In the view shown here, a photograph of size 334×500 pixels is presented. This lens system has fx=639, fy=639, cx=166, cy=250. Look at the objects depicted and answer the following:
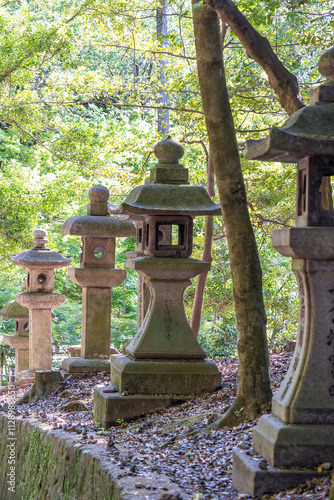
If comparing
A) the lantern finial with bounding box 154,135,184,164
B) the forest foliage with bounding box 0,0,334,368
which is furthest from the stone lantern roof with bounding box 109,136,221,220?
the forest foliage with bounding box 0,0,334,368

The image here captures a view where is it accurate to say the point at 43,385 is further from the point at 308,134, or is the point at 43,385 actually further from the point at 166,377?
the point at 308,134

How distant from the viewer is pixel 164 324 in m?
7.57

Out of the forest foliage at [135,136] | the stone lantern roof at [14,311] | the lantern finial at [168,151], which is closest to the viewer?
the lantern finial at [168,151]

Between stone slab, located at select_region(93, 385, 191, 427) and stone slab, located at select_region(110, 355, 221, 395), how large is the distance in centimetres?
11

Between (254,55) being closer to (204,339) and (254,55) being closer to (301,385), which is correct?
(301,385)

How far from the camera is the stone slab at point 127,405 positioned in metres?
7.01

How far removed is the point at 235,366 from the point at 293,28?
5.41m

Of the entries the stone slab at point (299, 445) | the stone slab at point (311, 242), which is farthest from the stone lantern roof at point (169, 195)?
the stone slab at point (299, 445)

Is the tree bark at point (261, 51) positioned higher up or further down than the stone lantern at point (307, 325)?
higher up

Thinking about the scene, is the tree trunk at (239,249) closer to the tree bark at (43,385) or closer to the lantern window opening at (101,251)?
the tree bark at (43,385)

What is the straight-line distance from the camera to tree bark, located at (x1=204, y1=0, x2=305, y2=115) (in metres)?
6.13

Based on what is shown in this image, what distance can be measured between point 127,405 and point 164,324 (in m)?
1.06

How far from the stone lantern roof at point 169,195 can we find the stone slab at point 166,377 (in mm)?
1768

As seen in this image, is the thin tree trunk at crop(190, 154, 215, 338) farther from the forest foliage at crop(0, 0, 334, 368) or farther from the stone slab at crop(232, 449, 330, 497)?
the stone slab at crop(232, 449, 330, 497)
